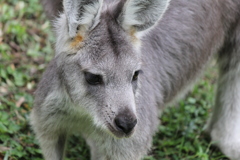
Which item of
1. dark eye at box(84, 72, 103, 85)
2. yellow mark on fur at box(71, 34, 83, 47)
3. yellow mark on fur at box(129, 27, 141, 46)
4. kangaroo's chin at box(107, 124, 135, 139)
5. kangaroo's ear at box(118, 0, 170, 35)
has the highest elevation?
kangaroo's ear at box(118, 0, 170, 35)

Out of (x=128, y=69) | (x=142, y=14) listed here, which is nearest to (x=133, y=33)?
(x=142, y=14)

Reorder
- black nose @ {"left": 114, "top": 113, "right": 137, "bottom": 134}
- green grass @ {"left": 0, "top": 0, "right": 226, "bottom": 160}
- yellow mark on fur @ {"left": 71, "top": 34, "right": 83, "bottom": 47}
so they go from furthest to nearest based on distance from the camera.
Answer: green grass @ {"left": 0, "top": 0, "right": 226, "bottom": 160} < yellow mark on fur @ {"left": 71, "top": 34, "right": 83, "bottom": 47} < black nose @ {"left": 114, "top": 113, "right": 137, "bottom": 134}

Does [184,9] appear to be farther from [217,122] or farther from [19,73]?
[19,73]

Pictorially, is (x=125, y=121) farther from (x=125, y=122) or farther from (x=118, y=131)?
(x=118, y=131)

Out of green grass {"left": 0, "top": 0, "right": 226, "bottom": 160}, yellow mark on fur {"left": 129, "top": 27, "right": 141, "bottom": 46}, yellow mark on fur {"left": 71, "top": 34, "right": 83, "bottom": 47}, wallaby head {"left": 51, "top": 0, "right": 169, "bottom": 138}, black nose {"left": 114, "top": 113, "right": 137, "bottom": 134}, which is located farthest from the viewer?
green grass {"left": 0, "top": 0, "right": 226, "bottom": 160}

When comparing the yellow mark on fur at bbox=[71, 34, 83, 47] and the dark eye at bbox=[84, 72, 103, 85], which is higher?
the yellow mark on fur at bbox=[71, 34, 83, 47]

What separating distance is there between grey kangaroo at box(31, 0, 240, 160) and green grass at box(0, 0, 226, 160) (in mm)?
420

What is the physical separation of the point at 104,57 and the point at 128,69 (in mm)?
205

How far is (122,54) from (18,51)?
9.51 feet

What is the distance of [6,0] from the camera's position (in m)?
7.09

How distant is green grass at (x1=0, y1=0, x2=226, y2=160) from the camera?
503 cm

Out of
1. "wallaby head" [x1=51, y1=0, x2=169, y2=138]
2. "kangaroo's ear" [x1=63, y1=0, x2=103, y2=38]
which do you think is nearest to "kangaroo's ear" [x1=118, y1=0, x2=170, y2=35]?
"wallaby head" [x1=51, y1=0, x2=169, y2=138]

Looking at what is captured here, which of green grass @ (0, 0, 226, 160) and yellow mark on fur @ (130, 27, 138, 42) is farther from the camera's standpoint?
green grass @ (0, 0, 226, 160)

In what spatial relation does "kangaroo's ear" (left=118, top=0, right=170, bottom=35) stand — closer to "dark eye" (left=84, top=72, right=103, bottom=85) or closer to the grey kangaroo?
the grey kangaroo
